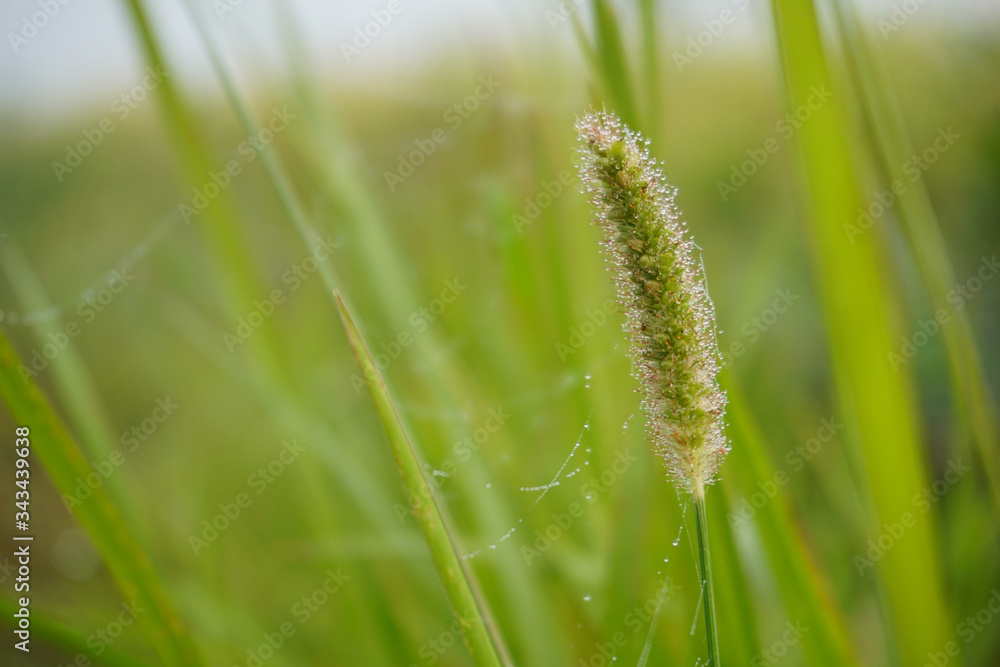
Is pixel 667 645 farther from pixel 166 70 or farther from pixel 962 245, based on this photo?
pixel 962 245

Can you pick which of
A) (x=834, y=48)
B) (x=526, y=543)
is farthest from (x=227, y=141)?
(x=834, y=48)

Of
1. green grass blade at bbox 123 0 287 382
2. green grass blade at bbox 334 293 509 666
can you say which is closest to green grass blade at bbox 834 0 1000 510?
green grass blade at bbox 334 293 509 666

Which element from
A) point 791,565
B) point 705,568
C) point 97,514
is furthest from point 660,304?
point 97,514

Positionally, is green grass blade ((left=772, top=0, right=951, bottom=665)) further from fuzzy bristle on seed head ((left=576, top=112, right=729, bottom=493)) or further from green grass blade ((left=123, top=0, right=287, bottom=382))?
green grass blade ((left=123, top=0, right=287, bottom=382))

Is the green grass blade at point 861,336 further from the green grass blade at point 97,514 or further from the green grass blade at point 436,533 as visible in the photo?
the green grass blade at point 97,514

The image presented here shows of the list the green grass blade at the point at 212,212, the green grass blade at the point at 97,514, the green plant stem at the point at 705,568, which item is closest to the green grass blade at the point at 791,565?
the green plant stem at the point at 705,568
